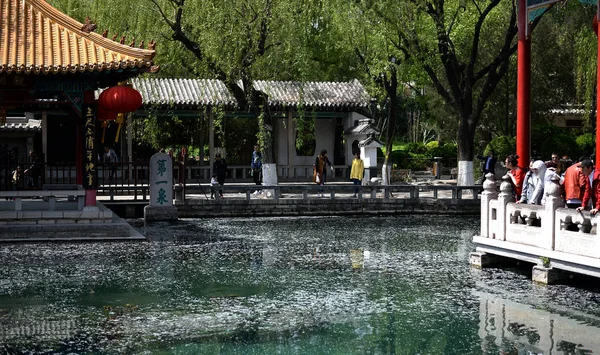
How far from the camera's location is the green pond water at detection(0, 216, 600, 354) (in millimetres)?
9367

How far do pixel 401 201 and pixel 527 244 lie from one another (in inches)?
446

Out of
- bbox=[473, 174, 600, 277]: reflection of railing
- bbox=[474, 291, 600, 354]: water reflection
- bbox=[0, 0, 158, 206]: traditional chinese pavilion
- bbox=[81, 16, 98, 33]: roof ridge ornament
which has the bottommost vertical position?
bbox=[474, 291, 600, 354]: water reflection

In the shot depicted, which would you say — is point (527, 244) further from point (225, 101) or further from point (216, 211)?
point (225, 101)

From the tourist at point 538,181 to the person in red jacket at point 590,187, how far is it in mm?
1231

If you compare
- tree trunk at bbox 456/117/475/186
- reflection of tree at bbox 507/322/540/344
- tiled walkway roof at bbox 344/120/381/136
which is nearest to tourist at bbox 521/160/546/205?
reflection of tree at bbox 507/322/540/344

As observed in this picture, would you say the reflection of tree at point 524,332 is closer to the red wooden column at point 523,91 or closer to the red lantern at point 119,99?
the red wooden column at point 523,91

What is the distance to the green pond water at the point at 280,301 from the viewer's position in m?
9.37

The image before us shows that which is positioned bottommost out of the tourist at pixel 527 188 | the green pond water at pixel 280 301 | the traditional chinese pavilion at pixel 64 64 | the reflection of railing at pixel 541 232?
the green pond water at pixel 280 301

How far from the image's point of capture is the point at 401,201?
25.0m

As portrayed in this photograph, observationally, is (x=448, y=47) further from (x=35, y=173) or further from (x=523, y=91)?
(x=35, y=173)

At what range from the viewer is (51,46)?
18734 millimetres

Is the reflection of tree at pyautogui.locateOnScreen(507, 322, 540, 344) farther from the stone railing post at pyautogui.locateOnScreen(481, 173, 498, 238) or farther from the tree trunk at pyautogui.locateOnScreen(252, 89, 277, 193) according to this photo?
the tree trunk at pyautogui.locateOnScreen(252, 89, 277, 193)

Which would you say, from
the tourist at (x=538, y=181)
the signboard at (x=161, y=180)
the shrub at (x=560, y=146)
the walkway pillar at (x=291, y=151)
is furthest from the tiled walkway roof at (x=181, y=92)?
the tourist at (x=538, y=181)

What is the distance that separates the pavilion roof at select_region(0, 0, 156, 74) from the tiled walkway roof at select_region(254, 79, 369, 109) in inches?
502
